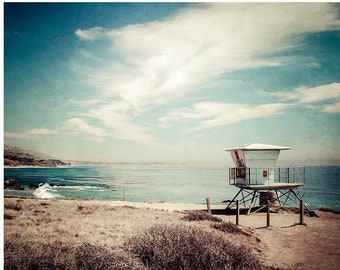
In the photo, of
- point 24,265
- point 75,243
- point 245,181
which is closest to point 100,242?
point 75,243

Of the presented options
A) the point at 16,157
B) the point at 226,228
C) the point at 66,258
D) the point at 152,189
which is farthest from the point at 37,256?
the point at 152,189

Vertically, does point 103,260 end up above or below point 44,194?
above

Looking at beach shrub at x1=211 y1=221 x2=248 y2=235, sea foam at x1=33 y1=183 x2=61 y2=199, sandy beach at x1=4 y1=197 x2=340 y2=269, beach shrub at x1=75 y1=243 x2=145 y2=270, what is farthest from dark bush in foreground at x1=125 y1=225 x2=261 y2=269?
sea foam at x1=33 y1=183 x2=61 y2=199

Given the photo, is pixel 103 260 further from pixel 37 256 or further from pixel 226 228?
pixel 226 228

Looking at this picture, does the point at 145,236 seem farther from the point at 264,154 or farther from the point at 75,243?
the point at 264,154

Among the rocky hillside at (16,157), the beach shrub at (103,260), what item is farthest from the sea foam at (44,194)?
the beach shrub at (103,260)

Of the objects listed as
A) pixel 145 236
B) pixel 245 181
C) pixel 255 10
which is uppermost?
pixel 255 10

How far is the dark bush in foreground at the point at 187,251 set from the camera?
689 cm

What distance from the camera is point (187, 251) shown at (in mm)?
7246

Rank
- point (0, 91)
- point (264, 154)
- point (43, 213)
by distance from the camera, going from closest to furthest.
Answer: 1. point (0, 91)
2. point (43, 213)
3. point (264, 154)

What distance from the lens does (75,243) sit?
8.18m

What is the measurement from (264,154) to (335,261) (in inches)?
272

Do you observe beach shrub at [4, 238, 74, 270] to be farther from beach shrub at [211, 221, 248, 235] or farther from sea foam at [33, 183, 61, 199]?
sea foam at [33, 183, 61, 199]

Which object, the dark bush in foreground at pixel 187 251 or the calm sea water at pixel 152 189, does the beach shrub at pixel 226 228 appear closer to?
the dark bush in foreground at pixel 187 251
